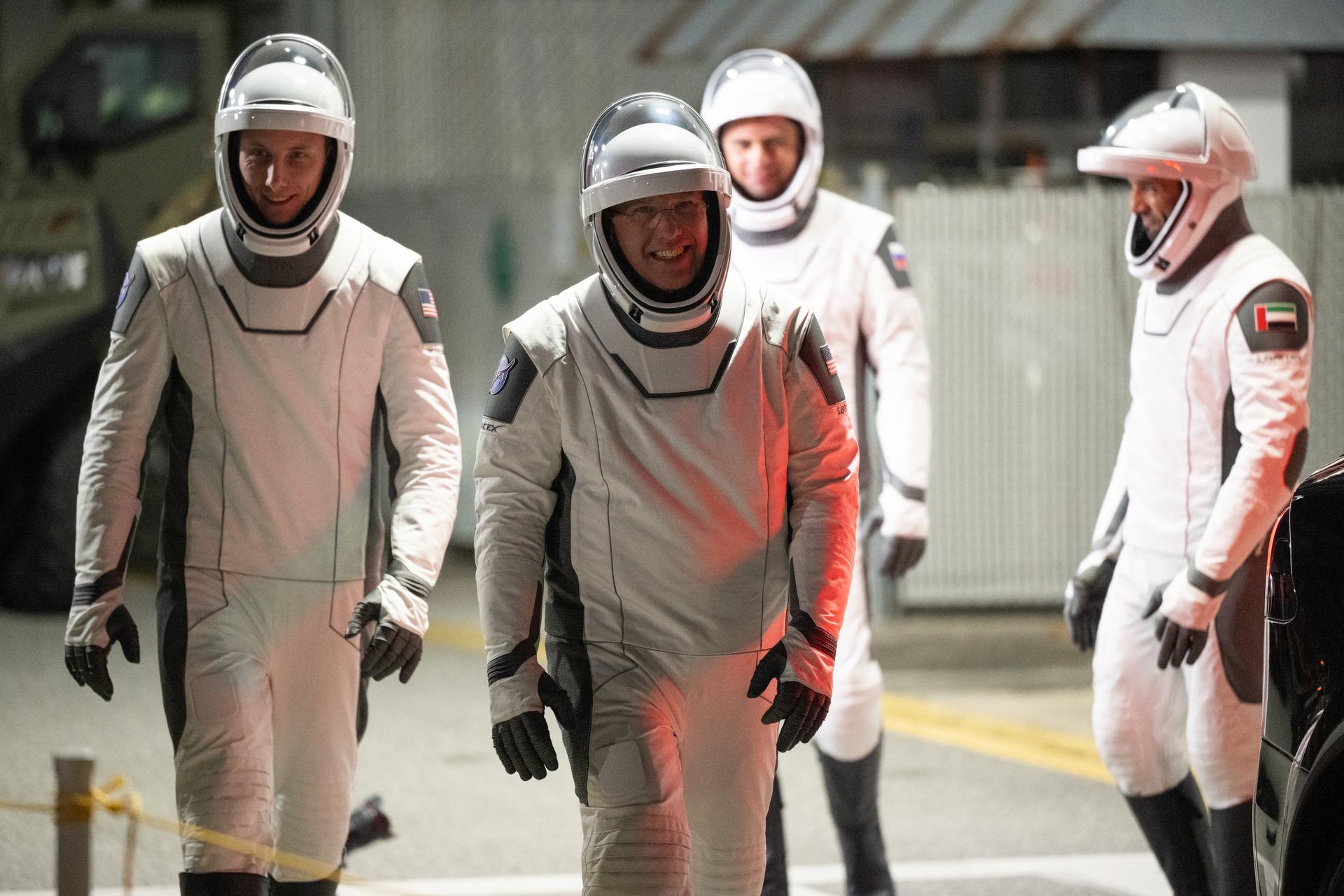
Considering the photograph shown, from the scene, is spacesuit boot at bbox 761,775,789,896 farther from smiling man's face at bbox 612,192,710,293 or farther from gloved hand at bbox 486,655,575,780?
smiling man's face at bbox 612,192,710,293

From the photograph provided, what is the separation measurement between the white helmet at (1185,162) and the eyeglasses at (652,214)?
5.09 ft

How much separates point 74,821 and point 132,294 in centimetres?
126

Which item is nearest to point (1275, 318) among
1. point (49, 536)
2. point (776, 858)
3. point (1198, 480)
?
point (1198, 480)

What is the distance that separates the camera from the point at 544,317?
392 centimetres

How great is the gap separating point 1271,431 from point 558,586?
6.19 feet

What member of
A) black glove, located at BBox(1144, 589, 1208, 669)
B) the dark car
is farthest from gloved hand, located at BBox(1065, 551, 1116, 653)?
the dark car

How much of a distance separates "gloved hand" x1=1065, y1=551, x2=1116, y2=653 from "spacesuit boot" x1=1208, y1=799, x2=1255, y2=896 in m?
0.64

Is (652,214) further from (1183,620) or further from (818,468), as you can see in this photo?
(1183,620)

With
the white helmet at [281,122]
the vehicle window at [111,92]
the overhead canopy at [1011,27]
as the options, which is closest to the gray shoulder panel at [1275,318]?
the white helmet at [281,122]

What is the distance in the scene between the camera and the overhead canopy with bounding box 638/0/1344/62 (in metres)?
11.6

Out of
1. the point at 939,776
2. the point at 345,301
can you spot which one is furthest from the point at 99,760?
the point at 345,301

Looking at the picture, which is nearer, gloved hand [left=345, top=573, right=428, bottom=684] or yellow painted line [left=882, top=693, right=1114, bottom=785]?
gloved hand [left=345, top=573, right=428, bottom=684]

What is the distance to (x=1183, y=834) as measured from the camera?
490 centimetres

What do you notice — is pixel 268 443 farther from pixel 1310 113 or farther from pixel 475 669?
pixel 1310 113
